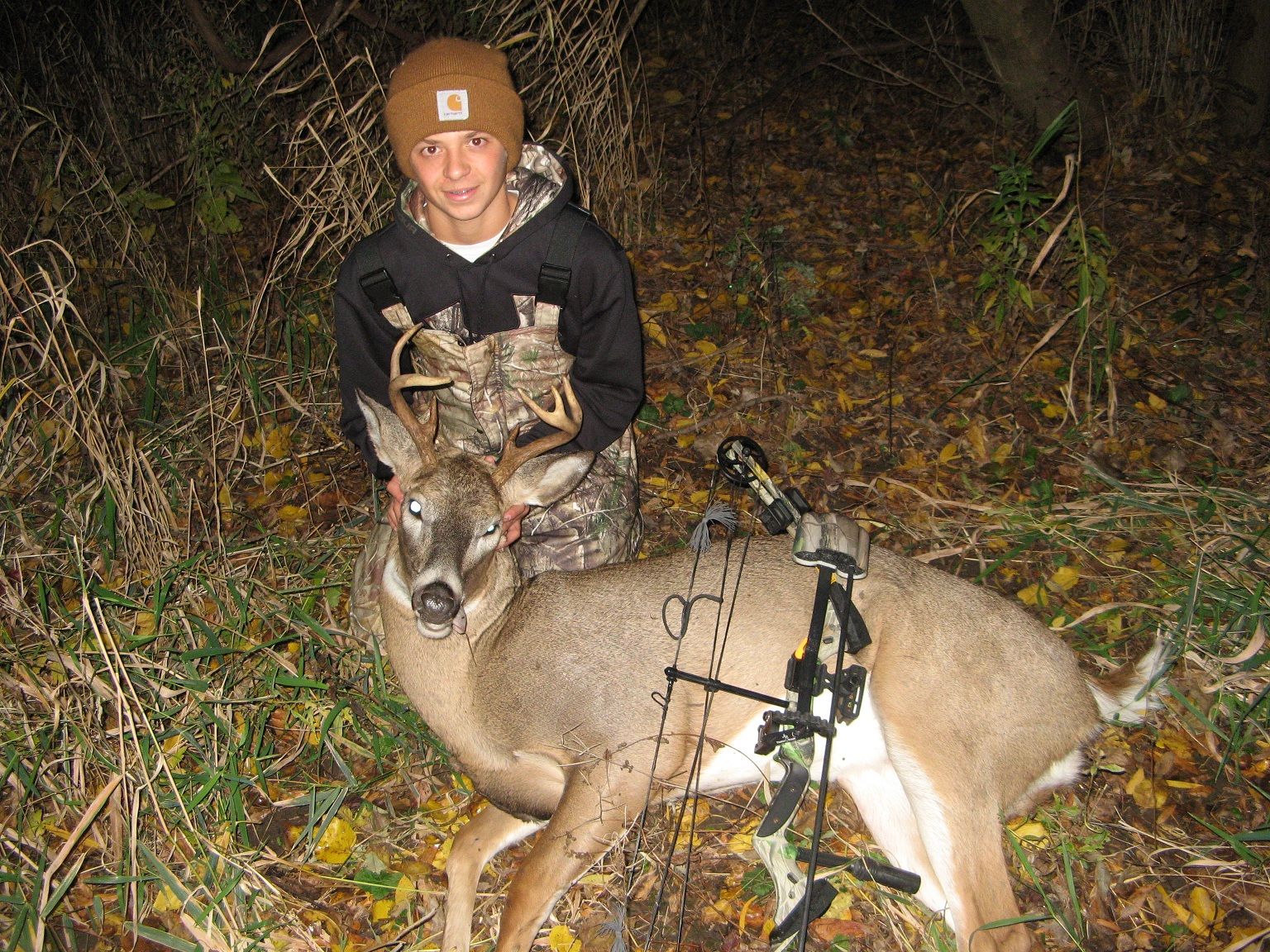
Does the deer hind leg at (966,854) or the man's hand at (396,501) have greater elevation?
the man's hand at (396,501)

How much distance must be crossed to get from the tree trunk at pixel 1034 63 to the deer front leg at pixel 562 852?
17.0 feet

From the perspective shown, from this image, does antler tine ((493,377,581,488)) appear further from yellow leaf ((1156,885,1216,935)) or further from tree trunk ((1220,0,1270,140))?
tree trunk ((1220,0,1270,140))

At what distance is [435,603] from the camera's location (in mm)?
2676

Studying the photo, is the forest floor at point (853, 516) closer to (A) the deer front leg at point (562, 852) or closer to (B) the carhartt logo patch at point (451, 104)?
(A) the deer front leg at point (562, 852)

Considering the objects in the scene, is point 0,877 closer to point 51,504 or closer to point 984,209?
point 51,504

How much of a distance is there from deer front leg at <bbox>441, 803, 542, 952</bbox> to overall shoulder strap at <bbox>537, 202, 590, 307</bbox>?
1.69m

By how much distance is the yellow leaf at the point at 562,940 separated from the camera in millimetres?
2812

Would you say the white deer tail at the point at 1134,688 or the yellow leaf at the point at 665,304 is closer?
the white deer tail at the point at 1134,688

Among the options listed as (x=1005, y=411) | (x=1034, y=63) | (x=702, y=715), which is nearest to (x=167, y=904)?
(x=702, y=715)

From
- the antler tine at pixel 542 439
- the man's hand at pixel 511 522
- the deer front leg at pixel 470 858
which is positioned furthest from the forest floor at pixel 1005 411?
the antler tine at pixel 542 439

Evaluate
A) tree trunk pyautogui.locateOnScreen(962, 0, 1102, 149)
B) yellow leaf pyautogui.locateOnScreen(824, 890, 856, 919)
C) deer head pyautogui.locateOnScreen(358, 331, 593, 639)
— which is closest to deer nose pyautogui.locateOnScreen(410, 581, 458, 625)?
deer head pyautogui.locateOnScreen(358, 331, 593, 639)

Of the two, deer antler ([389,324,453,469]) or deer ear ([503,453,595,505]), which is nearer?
deer antler ([389,324,453,469])

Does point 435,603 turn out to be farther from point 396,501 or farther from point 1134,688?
point 1134,688

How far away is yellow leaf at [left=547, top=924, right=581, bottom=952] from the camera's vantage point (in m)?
2.81
